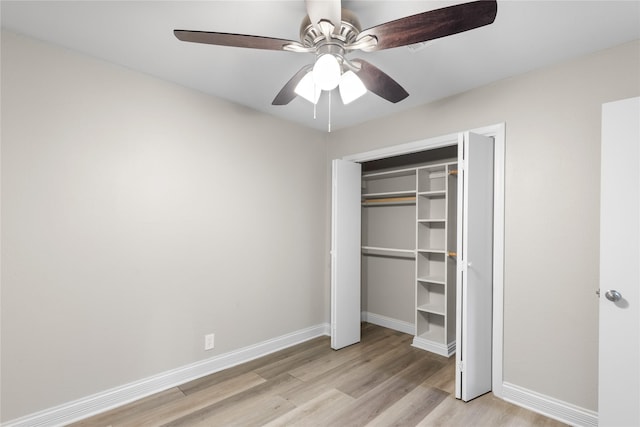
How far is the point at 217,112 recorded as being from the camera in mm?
2861

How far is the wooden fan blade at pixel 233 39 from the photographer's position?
1421 mm

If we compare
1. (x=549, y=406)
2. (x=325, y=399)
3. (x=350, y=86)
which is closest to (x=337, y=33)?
(x=350, y=86)

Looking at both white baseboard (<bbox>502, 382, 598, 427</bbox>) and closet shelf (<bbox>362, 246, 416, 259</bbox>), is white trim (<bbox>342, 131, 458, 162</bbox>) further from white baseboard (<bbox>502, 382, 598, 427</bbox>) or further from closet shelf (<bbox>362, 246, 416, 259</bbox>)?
white baseboard (<bbox>502, 382, 598, 427</bbox>)

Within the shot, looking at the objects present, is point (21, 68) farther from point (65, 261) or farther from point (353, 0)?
point (353, 0)

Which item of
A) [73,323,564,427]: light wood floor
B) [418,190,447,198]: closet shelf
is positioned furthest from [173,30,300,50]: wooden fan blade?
[418,190,447,198]: closet shelf

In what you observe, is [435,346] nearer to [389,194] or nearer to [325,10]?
[389,194]

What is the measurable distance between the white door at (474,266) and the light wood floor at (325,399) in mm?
221

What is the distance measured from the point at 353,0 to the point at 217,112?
5.60 ft

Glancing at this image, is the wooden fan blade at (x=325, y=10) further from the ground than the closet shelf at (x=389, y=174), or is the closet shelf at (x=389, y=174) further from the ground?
the wooden fan blade at (x=325, y=10)

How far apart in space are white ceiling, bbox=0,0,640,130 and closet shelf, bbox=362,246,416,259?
187 cm

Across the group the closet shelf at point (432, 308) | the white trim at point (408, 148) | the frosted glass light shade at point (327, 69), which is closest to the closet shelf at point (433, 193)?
the white trim at point (408, 148)

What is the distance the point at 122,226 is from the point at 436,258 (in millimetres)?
3197

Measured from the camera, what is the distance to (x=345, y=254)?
136 inches

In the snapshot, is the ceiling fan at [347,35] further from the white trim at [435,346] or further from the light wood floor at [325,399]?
the white trim at [435,346]
